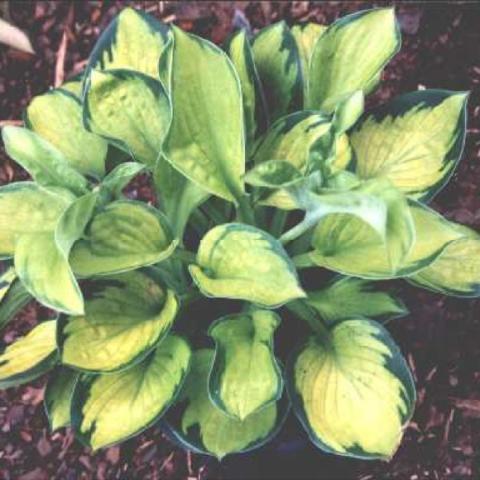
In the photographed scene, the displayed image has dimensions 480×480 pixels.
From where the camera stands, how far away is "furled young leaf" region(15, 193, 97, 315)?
91cm

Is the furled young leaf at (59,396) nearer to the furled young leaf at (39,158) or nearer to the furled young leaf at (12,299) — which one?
the furled young leaf at (12,299)

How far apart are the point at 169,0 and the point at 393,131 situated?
87cm

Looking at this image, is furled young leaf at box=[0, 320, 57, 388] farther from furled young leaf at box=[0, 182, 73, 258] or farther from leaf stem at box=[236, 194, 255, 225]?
leaf stem at box=[236, 194, 255, 225]

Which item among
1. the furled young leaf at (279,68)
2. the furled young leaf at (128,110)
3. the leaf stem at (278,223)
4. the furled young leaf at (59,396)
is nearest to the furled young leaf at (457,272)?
the leaf stem at (278,223)

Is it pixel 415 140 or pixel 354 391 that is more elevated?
pixel 415 140

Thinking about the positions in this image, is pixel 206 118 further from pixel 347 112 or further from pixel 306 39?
pixel 306 39

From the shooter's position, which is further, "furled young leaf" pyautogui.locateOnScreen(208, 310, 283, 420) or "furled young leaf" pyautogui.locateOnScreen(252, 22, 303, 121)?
"furled young leaf" pyautogui.locateOnScreen(252, 22, 303, 121)

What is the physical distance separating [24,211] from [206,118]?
0.26m

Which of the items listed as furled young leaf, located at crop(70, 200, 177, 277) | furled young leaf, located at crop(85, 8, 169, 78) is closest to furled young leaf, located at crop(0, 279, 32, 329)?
furled young leaf, located at crop(70, 200, 177, 277)

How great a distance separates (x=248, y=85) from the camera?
1.17 meters

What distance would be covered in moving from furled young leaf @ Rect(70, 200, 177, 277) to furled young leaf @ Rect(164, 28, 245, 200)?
78 mm

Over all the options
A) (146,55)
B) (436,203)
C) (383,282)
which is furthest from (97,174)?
(436,203)

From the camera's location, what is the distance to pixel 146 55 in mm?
1234

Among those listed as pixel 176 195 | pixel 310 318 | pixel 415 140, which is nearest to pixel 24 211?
pixel 176 195
